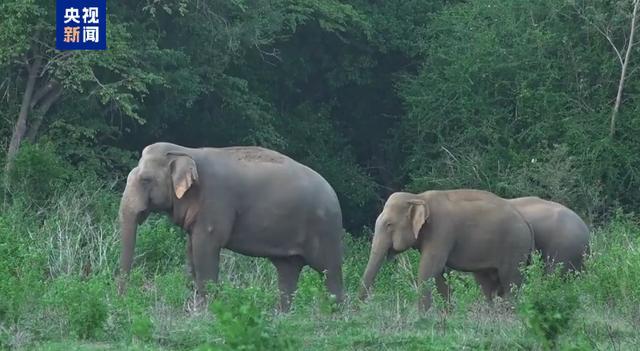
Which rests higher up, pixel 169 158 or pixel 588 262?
pixel 169 158

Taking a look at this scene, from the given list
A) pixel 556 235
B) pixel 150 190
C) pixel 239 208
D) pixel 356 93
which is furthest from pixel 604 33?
pixel 150 190

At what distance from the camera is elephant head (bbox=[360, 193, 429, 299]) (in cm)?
1575

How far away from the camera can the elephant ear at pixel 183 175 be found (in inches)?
578

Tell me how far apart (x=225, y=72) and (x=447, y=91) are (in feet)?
14.3

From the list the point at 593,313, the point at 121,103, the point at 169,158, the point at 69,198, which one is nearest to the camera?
the point at 593,313

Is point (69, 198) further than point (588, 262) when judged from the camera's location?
Yes

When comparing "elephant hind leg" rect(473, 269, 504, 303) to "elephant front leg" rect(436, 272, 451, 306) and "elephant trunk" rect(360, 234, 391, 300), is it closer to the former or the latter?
"elephant front leg" rect(436, 272, 451, 306)

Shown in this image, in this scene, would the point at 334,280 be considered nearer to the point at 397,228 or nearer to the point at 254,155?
the point at 397,228

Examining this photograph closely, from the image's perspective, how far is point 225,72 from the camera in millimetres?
29703

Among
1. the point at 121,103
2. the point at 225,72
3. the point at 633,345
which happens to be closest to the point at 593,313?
the point at 633,345

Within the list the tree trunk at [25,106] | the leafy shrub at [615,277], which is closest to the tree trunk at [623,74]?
the tree trunk at [25,106]

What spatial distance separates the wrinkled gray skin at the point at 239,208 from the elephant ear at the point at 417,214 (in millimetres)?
758

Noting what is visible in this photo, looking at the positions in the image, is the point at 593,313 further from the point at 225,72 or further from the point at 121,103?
the point at 225,72

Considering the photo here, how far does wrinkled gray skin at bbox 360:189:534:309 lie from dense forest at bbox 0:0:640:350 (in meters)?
0.37
